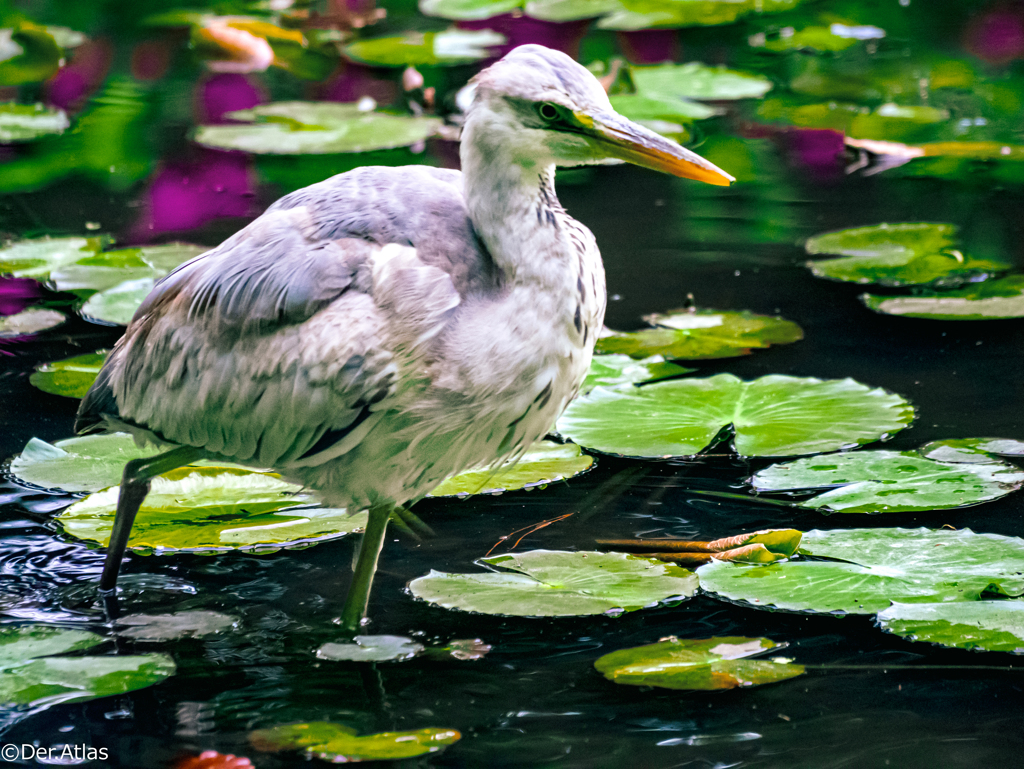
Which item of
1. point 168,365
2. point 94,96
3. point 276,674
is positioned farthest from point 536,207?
point 94,96

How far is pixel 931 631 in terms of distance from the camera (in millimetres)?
2703

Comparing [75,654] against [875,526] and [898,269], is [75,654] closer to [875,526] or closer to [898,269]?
[875,526]

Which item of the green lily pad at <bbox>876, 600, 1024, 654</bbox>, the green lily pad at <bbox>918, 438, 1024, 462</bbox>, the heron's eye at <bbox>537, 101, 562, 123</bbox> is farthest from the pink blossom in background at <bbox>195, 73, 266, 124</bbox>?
the green lily pad at <bbox>876, 600, 1024, 654</bbox>

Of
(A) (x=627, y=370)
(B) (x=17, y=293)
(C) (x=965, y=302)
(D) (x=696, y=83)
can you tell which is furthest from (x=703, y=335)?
(D) (x=696, y=83)

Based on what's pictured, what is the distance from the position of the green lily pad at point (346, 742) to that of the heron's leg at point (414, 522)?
0.85m

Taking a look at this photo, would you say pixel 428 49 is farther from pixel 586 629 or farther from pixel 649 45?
pixel 586 629

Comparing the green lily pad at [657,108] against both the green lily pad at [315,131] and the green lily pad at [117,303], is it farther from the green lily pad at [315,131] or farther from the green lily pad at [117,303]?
the green lily pad at [117,303]

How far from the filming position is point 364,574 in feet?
9.66

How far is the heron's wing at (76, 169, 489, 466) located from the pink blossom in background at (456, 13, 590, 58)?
4.89 metres

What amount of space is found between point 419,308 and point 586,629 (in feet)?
2.85

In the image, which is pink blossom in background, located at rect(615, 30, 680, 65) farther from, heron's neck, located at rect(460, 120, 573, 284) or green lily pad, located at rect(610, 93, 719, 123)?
heron's neck, located at rect(460, 120, 573, 284)

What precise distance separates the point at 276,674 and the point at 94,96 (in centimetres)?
532

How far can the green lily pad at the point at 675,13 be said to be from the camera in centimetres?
778

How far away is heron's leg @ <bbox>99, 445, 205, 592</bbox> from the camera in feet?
10.1
